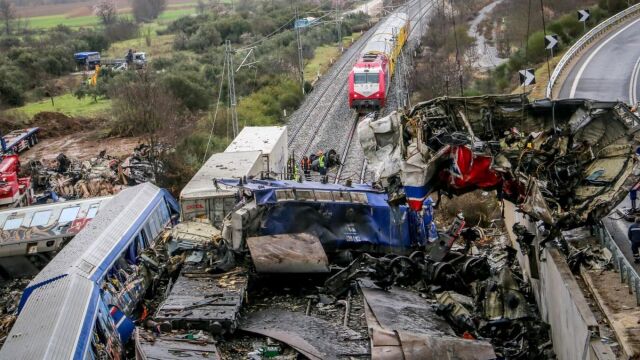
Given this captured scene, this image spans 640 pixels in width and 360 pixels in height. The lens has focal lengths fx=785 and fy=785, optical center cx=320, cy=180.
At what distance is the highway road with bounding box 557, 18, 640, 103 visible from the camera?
31.9 metres

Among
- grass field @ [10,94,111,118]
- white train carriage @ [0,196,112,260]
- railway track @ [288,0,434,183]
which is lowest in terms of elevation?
grass field @ [10,94,111,118]

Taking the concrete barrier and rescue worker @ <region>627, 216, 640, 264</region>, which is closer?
the concrete barrier

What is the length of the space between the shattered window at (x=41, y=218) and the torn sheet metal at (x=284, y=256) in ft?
27.6

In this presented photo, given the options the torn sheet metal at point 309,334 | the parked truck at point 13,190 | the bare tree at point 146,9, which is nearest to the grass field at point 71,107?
the parked truck at point 13,190

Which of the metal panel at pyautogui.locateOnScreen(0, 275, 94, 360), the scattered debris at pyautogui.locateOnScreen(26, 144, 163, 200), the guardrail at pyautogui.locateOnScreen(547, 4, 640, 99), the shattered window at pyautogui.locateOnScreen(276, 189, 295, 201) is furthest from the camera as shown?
the guardrail at pyautogui.locateOnScreen(547, 4, 640, 99)

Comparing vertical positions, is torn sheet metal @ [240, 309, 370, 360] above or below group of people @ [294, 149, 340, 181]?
above

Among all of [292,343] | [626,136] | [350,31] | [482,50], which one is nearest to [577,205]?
[626,136]

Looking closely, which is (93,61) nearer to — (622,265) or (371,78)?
(371,78)

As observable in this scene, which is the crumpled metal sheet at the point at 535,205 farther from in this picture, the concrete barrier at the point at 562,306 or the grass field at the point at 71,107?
the grass field at the point at 71,107

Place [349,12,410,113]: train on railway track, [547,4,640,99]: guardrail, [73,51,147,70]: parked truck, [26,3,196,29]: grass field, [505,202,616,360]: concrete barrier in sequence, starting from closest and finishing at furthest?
[505,202,616,360]: concrete barrier < [547,4,640,99]: guardrail < [349,12,410,113]: train on railway track < [73,51,147,70]: parked truck < [26,3,196,29]: grass field

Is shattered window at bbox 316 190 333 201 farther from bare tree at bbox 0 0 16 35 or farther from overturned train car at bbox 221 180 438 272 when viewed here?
bare tree at bbox 0 0 16 35

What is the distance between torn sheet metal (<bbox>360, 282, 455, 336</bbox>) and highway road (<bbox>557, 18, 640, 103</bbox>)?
1713cm

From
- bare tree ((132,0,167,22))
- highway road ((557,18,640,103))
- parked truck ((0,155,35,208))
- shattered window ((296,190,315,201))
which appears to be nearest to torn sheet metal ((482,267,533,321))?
shattered window ((296,190,315,201))

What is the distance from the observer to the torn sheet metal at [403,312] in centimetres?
1531
